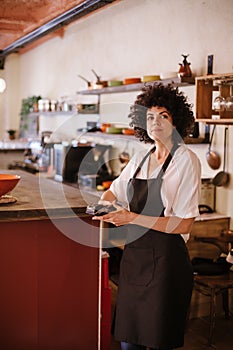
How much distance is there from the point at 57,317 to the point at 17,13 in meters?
2.42

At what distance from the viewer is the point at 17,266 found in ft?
7.89

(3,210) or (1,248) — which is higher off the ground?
(3,210)

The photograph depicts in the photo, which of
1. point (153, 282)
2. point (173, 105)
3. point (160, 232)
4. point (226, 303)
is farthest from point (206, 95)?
point (153, 282)

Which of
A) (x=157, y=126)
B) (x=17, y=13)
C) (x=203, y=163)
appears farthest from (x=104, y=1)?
(x=157, y=126)

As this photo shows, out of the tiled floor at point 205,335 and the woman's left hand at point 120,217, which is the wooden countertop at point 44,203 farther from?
the tiled floor at point 205,335

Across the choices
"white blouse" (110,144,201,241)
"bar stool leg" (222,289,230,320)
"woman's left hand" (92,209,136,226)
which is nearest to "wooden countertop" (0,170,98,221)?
"woman's left hand" (92,209,136,226)

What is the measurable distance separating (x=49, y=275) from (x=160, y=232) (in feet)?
1.90

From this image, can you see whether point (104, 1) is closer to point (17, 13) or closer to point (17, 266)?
point (17, 13)

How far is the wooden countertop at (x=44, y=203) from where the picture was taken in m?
2.34

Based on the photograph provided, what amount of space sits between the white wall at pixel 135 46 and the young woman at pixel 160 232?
60.8 inches

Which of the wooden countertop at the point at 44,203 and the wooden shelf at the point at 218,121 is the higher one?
the wooden shelf at the point at 218,121

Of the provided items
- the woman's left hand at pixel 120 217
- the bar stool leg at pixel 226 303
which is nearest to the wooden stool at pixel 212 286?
the bar stool leg at pixel 226 303

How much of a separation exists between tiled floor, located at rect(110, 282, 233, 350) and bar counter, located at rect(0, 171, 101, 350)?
96cm

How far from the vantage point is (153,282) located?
2480 mm
